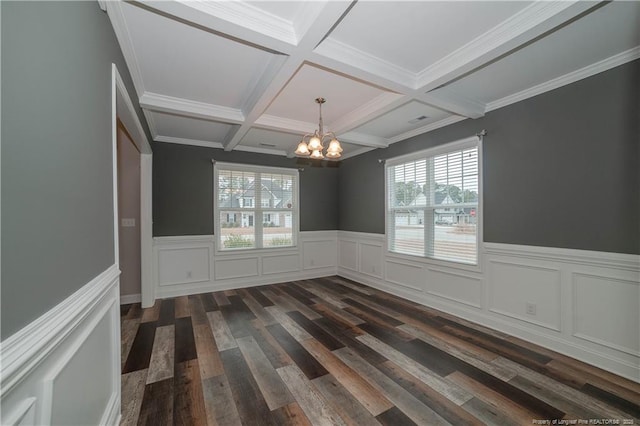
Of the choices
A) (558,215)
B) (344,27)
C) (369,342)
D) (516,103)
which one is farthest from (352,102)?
(369,342)

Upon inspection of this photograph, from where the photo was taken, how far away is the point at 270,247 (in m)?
5.24

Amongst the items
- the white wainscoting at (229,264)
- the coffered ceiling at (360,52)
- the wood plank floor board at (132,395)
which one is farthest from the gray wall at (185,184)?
the wood plank floor board at (132,395)

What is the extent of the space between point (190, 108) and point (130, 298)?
3.08 metres

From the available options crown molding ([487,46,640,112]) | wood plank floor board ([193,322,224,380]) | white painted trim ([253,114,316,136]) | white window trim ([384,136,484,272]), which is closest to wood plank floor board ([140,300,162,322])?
wood plank floor board ([193,322,224,380])

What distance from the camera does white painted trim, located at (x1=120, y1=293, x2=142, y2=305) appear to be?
4.10m

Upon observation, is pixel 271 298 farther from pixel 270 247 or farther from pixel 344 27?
pixel 344 27

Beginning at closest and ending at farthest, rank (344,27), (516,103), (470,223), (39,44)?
1. (39,44)
2. (344,27)
3. (516,103)
4. (470,223)

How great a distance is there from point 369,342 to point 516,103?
3.04 metres

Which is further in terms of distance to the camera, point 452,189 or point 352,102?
point 452,189

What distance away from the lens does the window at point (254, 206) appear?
4.86 metres

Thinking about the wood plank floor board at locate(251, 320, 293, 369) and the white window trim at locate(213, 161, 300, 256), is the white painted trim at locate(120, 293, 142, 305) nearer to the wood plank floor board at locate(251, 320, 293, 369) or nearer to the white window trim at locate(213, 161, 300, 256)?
the white window trim at locate(213, 161, 300, 256)

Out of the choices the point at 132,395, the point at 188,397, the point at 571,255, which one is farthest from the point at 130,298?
the point at 571,255

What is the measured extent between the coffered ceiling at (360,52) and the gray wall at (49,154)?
0.63 metres

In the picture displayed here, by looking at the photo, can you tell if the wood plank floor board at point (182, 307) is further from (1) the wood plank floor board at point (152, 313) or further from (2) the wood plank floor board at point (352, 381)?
(2) the wood plank floor board at point (352, 381)
